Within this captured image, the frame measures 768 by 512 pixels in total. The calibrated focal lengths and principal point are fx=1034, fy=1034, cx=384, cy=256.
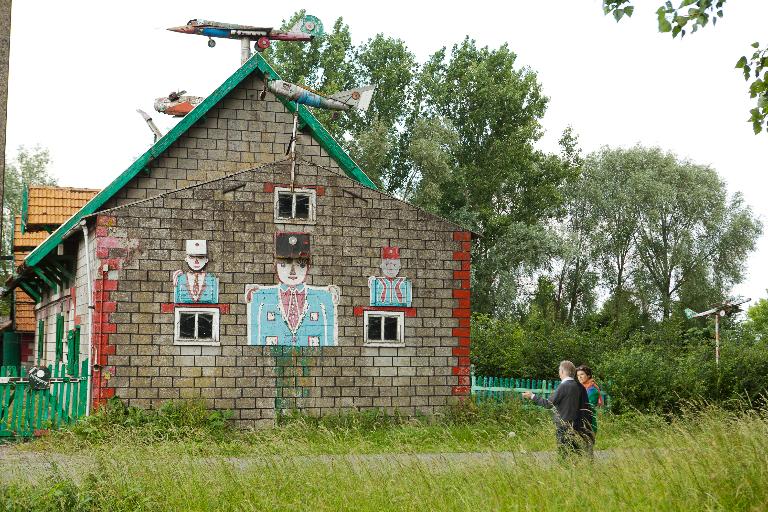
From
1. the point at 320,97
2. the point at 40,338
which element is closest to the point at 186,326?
the point at 320,97

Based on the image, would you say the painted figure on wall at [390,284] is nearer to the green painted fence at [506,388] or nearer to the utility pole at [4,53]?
the green painted fence at [506,388]

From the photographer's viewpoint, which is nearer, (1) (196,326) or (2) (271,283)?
(1) (196,326)

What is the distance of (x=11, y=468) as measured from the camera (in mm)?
Result: 11805

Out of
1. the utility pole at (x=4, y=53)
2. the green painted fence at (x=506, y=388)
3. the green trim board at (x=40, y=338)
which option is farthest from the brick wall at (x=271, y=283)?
the green trim board at (x=40, y=338)

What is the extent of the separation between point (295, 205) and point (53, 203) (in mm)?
10524

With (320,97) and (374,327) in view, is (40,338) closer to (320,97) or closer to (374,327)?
(320,97)

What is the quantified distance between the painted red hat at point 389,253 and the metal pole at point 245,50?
6.95 metres

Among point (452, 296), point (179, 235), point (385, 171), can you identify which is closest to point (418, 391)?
point (452, 296)

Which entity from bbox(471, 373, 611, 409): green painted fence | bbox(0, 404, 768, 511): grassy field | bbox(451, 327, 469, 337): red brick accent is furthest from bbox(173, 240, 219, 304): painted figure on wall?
bbox(471, 373, 611, 409): green painted fence

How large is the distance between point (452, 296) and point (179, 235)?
515cm

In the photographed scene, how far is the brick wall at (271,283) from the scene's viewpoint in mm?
17344

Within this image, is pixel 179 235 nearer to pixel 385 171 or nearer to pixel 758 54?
pixel 758 54

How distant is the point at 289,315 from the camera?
18.2 metres

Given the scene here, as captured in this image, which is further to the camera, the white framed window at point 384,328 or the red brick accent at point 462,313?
the red brick accent at point 462,313
